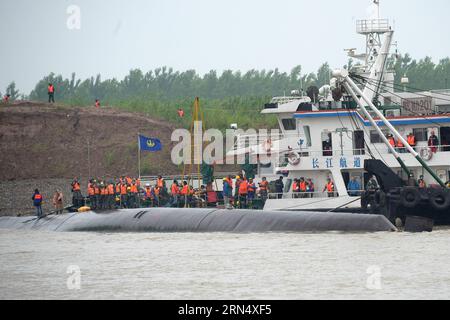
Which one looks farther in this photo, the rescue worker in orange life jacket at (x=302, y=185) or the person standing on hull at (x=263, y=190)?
the person standing on hull at (x=263, y=190)

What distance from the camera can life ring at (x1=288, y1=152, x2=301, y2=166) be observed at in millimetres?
45031

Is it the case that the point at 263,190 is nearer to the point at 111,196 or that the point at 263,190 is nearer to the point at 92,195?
the point at 111,196

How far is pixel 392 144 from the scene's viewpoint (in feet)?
141

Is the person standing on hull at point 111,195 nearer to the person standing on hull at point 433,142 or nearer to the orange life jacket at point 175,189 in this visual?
the orange life jacket at point 175,189

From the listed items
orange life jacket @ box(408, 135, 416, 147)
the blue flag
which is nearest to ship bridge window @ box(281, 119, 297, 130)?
orange life jacket @ box(408, 135, 416, 147)

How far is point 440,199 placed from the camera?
3781 centimetres

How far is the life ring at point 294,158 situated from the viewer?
4503 centimetres

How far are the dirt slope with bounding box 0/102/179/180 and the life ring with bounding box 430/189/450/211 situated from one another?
42.5 meters

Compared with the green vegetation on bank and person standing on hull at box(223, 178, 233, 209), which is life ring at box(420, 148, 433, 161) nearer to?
person standing on hull at box(223, 178, 233, 209)

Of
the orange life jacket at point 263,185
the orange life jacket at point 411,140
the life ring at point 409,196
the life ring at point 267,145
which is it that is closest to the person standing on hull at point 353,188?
the orange life jacket at point 411,140

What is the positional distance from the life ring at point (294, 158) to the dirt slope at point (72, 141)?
34.3 m

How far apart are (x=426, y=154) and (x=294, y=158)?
17.9ft

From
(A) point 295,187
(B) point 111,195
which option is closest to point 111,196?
(B) point 111,195
